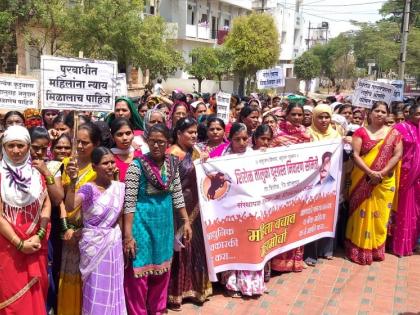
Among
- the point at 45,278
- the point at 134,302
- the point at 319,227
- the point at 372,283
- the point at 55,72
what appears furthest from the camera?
the point at 319,227

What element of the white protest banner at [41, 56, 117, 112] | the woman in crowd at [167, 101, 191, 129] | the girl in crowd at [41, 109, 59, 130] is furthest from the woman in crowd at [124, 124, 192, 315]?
the girl in crowd at [41, 109, 59, 130]

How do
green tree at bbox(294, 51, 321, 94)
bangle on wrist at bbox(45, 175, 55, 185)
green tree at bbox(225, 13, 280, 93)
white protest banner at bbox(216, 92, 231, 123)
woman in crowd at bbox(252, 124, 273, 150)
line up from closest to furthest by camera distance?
1. bangle on wrist at bbox(45, 175, 55, 185)
2. woman in crowd at bbox(252, 124, 273, 150)
3. white protest banner at bbox(216, 92, 231, 123)
4. green tree at bbox(225, 13, 280, 93)
5. green tree at bbox(294, 51, 321, 94)

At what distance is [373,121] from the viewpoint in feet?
15.3

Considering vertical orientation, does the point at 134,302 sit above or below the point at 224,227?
below

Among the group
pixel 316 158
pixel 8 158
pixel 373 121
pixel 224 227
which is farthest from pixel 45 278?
pixel 373 121

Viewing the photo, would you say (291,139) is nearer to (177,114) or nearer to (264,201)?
(264,201)

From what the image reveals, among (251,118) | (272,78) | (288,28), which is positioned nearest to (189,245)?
(251,118)

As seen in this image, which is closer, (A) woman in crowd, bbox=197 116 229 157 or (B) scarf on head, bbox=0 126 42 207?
(B) scarf on head, bbox=0 126 42 207

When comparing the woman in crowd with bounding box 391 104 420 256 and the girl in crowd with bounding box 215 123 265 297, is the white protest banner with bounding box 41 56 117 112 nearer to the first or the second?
the girl in crowd with bounding box 215 123 265 297

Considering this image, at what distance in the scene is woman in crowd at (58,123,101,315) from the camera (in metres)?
3.09

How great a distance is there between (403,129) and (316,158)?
1.16 m

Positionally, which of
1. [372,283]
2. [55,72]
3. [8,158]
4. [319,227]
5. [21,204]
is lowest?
[372,283]

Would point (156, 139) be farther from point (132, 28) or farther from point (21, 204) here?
point (132, 28)

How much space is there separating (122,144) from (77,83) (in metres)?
0.79
